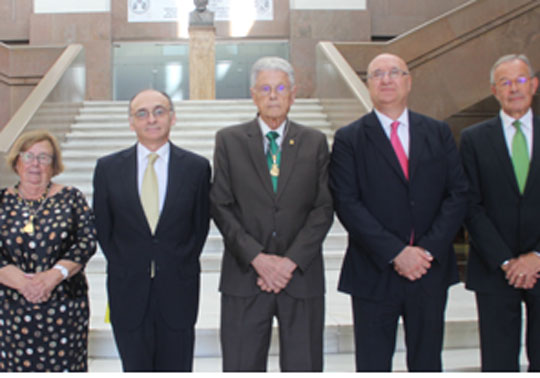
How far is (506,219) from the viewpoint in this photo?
116 inches

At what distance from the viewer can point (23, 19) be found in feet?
51.0

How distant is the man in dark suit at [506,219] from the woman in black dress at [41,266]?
7.05ft

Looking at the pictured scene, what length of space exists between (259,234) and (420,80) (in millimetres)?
7755

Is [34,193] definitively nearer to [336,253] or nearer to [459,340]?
[459,340]

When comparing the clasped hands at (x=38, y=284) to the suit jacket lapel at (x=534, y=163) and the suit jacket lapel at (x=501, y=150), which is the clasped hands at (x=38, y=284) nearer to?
the suit jacket lapel at (x=501, y=150)

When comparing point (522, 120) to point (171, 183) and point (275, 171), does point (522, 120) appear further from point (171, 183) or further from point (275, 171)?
point (171, 183)

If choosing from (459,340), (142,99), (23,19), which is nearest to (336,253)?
(459,340)

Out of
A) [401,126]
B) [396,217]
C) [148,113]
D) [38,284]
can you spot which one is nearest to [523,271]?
[396,217]

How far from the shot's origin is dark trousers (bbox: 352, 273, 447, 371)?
2754 millimetres

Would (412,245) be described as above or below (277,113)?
below

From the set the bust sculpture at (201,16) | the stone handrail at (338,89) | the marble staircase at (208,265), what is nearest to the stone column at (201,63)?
the bust sculpture at (201,16)

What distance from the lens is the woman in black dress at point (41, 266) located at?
9.52ft

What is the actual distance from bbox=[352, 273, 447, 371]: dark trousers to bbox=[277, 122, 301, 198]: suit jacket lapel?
75 centimetres

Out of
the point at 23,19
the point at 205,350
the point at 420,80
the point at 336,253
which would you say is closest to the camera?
the point at 205,350
